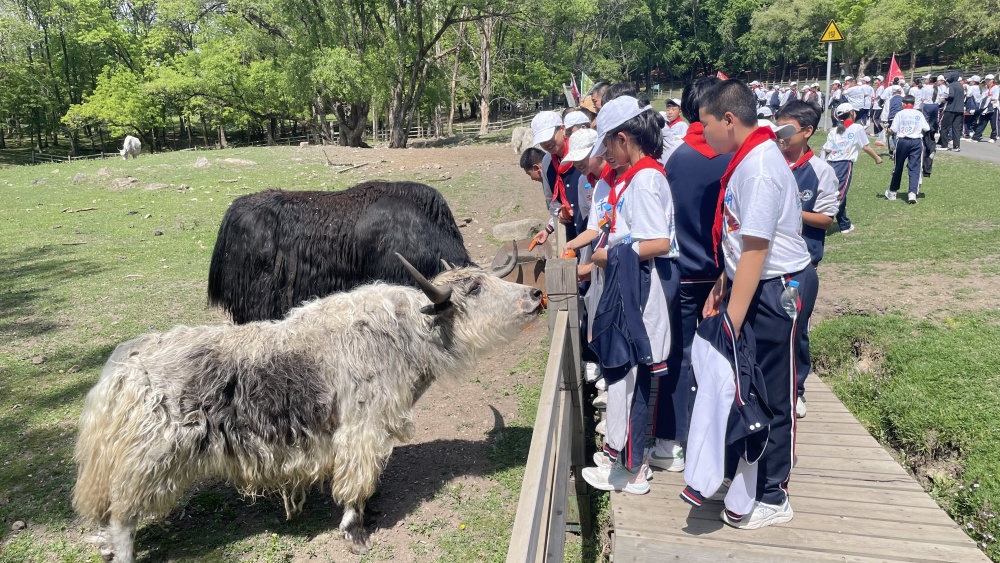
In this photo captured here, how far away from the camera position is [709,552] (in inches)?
115

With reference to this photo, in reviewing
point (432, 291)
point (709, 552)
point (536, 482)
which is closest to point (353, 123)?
point (432, 291)

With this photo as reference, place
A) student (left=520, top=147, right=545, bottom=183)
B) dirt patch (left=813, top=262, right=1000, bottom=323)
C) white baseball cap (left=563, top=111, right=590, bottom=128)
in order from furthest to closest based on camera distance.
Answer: dirt patch (left=813, top=262, right=1000, bottom=323)
student (left=520, top=147, right=545, bottom=183)
white baseball cap (left=563, top=111, right=590, bottom=128)

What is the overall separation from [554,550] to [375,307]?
1752 millimetres

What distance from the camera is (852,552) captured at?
2865 mm

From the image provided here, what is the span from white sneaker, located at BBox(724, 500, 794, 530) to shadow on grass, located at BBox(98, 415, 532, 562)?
177 cm

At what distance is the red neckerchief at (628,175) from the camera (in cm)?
318

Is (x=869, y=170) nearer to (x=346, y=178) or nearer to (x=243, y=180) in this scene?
(x=346, y=178)

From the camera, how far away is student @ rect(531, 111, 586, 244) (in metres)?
5.11

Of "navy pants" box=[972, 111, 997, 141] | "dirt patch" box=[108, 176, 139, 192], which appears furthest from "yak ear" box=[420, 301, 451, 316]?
"navy pants" box=[972, 111, 997, 141]

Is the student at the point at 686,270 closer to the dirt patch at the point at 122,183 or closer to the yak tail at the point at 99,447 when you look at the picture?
the yak tail at the point at 99,447

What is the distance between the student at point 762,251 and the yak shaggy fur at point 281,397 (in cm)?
152

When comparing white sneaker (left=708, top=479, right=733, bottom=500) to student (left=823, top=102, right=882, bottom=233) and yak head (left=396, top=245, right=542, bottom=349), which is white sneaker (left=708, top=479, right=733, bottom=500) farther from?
student (left=823, top=102, right=882, bottom=233)

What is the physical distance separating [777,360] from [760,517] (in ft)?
2.53

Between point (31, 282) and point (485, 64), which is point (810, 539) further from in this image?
point (485, 64)
